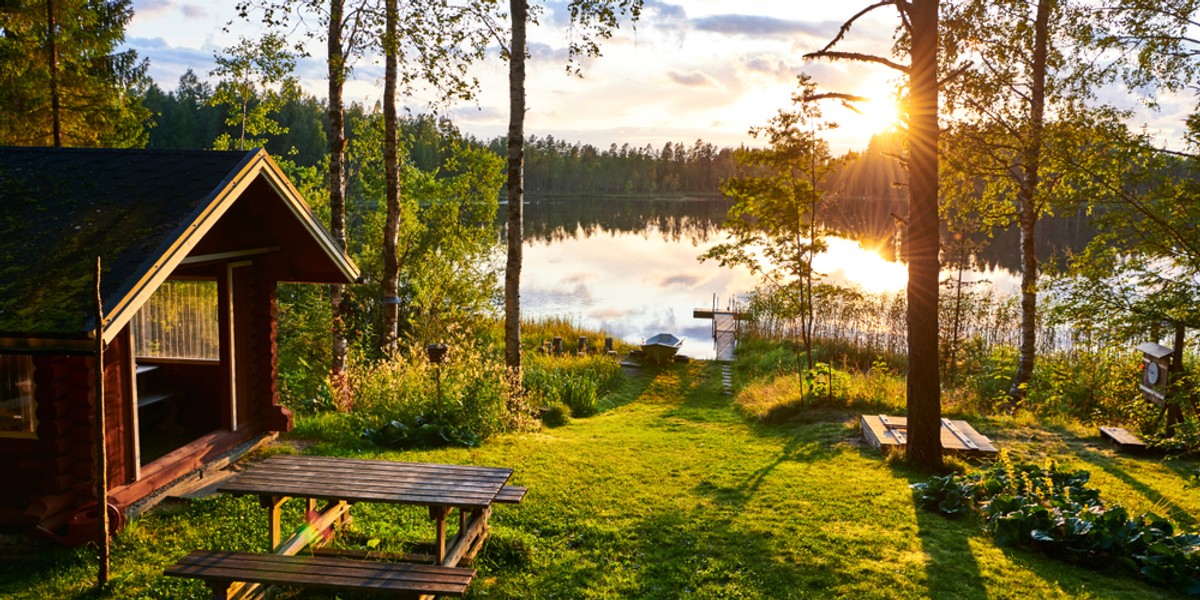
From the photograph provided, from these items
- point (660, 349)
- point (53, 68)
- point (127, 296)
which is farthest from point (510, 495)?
point (53, 68)

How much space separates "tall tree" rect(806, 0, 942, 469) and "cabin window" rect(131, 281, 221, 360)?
8.66m

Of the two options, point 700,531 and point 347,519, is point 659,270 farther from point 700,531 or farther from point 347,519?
point 347,519

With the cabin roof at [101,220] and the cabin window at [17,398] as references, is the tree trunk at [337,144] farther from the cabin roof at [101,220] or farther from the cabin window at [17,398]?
the cabin window at [17,398]

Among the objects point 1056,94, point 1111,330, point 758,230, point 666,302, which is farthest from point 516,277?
point 666,302

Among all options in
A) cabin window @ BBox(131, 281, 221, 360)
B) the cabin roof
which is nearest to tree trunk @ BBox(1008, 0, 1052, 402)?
the cabin roof

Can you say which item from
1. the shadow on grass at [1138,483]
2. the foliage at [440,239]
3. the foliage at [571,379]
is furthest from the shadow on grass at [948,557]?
the foliage at [440,239]

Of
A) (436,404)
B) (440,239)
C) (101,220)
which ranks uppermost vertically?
(101,220)

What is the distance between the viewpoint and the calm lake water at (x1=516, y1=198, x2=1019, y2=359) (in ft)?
104

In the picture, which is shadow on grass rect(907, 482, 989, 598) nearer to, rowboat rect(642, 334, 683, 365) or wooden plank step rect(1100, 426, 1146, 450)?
wooden plank step rect(1100, 426, 1146, 450)

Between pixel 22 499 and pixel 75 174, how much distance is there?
3106 millimetres

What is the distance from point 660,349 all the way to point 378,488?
16400mm

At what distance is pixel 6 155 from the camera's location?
8.08m

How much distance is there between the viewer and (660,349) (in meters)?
21.7

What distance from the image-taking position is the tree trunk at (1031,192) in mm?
14277
